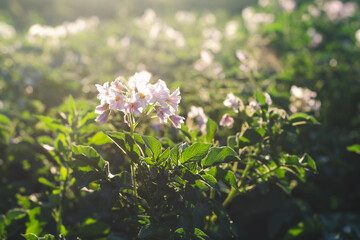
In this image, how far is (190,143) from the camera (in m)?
1.56

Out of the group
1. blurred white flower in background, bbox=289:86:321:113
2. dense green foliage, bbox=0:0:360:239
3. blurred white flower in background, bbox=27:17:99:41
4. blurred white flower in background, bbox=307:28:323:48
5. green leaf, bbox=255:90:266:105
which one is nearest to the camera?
dense green foliage, bbox=0:0:360:239

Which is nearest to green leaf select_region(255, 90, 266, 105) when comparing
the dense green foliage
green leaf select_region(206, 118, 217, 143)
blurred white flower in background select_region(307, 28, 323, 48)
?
the dense green foliage

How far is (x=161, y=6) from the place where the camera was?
13.8 metres

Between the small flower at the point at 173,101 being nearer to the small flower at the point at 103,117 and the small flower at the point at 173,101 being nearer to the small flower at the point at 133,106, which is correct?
the small flower at the point at 133,106

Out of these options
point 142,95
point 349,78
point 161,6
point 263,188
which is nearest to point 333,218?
point 263,188

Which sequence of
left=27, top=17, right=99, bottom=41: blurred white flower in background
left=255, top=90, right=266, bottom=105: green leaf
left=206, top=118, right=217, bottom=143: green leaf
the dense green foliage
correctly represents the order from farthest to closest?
left=27, top=17, right=99, bottom=41: blurred white flower in background < left=255, top=90, right=266, bottom=105: green leaf < left=206, top=118, right=217, bottom=143: green leaf < the dense green foliage

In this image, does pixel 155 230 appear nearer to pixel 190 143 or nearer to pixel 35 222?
pixel 190 143

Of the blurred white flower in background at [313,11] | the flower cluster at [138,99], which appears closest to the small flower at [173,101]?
the flower cluster at [138,99]

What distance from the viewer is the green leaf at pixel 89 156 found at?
1.27 m

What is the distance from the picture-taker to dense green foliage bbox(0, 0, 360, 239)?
1.33 m

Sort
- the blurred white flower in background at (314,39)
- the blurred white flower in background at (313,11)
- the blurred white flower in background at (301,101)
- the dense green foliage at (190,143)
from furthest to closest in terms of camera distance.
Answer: the blurred white flower in background at (313,11)
the blurred white flower in background at (314,39)
the blurred white flower in background at (301,101)
the dense green foliage at (190,143)

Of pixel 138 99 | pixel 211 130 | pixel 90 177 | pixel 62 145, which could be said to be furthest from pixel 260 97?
pixel 62 145

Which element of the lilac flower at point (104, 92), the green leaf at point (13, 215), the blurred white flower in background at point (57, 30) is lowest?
the green leaf at point (13, 215)

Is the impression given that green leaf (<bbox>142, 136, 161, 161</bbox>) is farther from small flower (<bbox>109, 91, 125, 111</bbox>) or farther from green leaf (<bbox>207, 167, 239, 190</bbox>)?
green leaf (<bbox>207, 167, 239, 190</bbox>)
